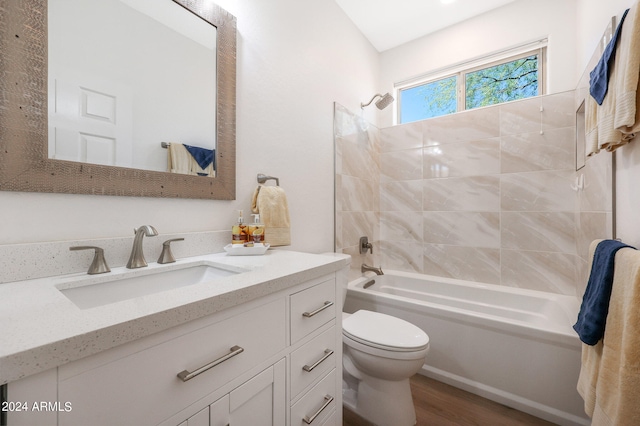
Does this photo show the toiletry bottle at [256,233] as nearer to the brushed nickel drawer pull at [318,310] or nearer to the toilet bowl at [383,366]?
the brushed nickel drawer pull at [318,310]

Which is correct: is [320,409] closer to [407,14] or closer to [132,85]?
[132,85]

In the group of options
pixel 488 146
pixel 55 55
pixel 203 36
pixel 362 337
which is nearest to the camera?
pixel 55 55

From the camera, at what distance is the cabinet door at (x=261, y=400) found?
667mm

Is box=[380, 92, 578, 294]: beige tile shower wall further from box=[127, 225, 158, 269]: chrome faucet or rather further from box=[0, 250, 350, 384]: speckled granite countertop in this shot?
box=[127, 225, 158, 269]: chrome faucet

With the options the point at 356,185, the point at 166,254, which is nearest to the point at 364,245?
the point at 356,185

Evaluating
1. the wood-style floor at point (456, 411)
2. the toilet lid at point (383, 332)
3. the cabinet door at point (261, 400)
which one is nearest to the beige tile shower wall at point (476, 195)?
the toilet lid at point (383, 332)

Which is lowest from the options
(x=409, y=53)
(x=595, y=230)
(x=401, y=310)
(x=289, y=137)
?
(x=401, y=310)

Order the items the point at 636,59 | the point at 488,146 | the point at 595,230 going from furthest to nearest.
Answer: the point at 488,146 < the point at 595,230 < the point at 636,59

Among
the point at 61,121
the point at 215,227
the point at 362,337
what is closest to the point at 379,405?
the point at 362,337

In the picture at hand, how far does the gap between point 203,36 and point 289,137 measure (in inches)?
26.7

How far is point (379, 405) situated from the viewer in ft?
4.54

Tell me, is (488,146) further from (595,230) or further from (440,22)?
(440,22)

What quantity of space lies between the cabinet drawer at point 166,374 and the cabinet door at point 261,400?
0.16 ft

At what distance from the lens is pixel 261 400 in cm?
73
